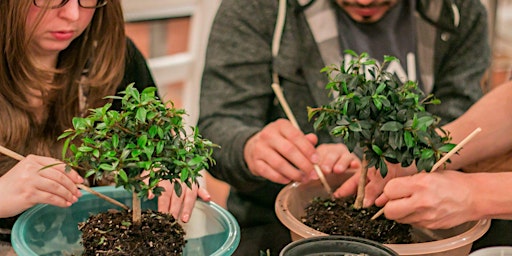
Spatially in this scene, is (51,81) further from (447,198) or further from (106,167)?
(447,198)

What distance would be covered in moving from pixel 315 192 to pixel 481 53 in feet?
2.32

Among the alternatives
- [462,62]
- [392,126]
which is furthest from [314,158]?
[462,62]

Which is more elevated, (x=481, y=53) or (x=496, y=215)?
(x=481, y=53)

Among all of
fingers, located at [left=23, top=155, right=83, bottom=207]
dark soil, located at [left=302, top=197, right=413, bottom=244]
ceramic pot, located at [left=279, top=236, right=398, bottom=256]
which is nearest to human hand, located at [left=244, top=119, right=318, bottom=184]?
dark soil, located at [left=302, top=197, right=413, bottom=244]

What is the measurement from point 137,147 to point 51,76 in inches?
16.9

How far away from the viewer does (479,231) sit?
1.13 m

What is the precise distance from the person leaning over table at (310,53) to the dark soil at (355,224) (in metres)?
0.40

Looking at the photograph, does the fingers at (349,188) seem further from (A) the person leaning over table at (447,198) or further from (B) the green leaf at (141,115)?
(B) the green leaf at (141,115)

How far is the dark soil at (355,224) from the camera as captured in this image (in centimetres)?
116

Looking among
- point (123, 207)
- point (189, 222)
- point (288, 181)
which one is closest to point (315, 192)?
point (288, 181)

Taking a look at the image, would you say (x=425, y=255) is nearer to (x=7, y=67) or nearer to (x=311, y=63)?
(x=311, y=63)

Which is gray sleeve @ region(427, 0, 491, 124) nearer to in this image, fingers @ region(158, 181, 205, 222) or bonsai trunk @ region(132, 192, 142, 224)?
fingers @ region(158, 181, 205, 222)

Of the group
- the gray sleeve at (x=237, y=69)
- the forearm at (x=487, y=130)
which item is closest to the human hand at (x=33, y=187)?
the gray sleeve at (x=237, y=69)

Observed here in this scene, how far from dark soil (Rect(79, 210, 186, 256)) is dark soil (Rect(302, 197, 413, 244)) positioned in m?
0.25
